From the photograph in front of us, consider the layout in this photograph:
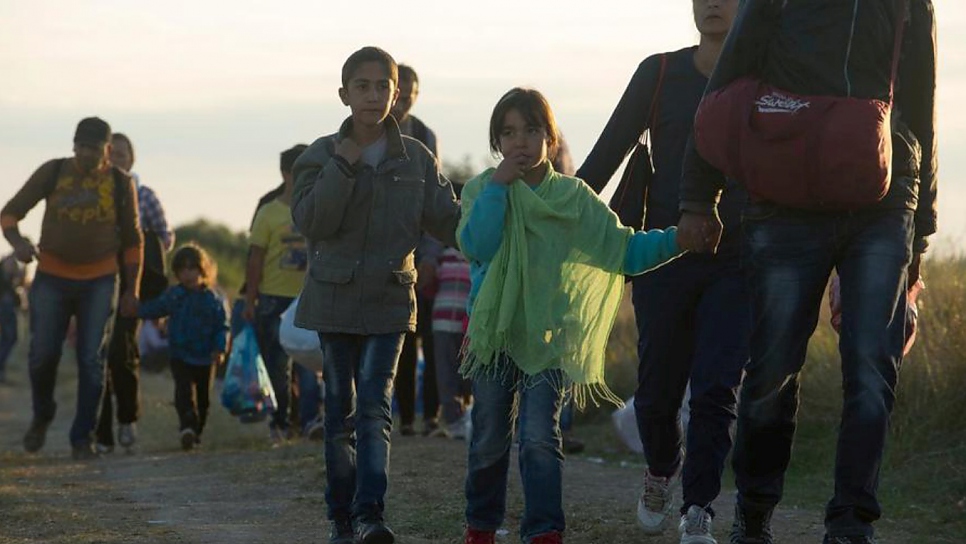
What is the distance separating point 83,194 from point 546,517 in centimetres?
650

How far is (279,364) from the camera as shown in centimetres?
1352

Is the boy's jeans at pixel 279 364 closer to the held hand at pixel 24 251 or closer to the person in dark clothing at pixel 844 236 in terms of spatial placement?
the held hand at pixel 24 251

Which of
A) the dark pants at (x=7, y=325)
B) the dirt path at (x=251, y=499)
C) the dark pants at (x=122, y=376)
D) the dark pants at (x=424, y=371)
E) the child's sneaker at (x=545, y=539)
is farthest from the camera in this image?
the dark pants at (x=7, y=325)

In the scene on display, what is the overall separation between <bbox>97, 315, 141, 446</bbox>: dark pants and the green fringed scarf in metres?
6.97

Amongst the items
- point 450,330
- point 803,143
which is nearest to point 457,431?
point 450,330

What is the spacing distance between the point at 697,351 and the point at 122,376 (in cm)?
699

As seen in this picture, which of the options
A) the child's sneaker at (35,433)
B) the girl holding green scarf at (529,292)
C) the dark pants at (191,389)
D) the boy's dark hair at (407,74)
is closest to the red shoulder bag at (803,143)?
the girl holding green scarf at (529,292)

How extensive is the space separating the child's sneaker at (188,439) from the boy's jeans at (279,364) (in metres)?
0.64

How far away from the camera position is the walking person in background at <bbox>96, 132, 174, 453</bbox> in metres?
13.2

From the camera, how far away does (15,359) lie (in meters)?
33.9

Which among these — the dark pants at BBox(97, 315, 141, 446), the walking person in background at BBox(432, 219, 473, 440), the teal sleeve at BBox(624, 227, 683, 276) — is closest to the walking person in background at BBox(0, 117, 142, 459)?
the dark pants at BBox(97, 315, 141, 446)

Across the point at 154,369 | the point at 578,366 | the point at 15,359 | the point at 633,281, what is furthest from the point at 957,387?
the point at 15,359

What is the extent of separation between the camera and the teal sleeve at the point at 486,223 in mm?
6387

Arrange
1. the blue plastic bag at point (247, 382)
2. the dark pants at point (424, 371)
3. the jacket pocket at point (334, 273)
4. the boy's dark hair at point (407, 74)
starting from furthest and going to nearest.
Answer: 1. the blue plastic bag at point (247, 382)
2. the dark pants at point (424, 371)
3. the boy's dark hair at point (407, 74)
4. the jacket pocket at point (334, 273)
